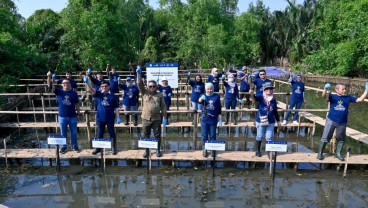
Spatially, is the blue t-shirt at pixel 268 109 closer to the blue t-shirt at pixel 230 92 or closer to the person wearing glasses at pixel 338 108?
the person wearing glasses at pixel 338 108

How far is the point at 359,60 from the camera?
2158 cm

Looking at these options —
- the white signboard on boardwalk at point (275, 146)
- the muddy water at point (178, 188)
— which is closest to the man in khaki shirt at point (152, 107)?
the muddy water at point (178, 188)

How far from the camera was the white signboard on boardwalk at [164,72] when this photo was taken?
31.0 feet

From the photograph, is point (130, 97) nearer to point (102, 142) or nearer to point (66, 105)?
point (66, 105)

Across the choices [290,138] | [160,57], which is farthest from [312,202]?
[160,57]

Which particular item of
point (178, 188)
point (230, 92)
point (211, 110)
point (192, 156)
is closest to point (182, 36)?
point (230, 92)

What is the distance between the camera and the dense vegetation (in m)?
21.3

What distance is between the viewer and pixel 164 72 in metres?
9.75

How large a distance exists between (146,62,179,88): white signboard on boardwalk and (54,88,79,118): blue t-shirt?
2.59m

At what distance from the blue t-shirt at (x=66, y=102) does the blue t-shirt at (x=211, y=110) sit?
10.5 ft

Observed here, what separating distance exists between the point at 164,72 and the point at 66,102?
3384 mm

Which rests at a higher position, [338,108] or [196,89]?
[196,89]

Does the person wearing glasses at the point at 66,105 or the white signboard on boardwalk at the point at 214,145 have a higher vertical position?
the person wearing glasses at the point at 66,105

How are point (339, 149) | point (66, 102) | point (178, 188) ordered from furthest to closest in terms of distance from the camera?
point (66, 102)
point (339, 149)
point (178, 188)
